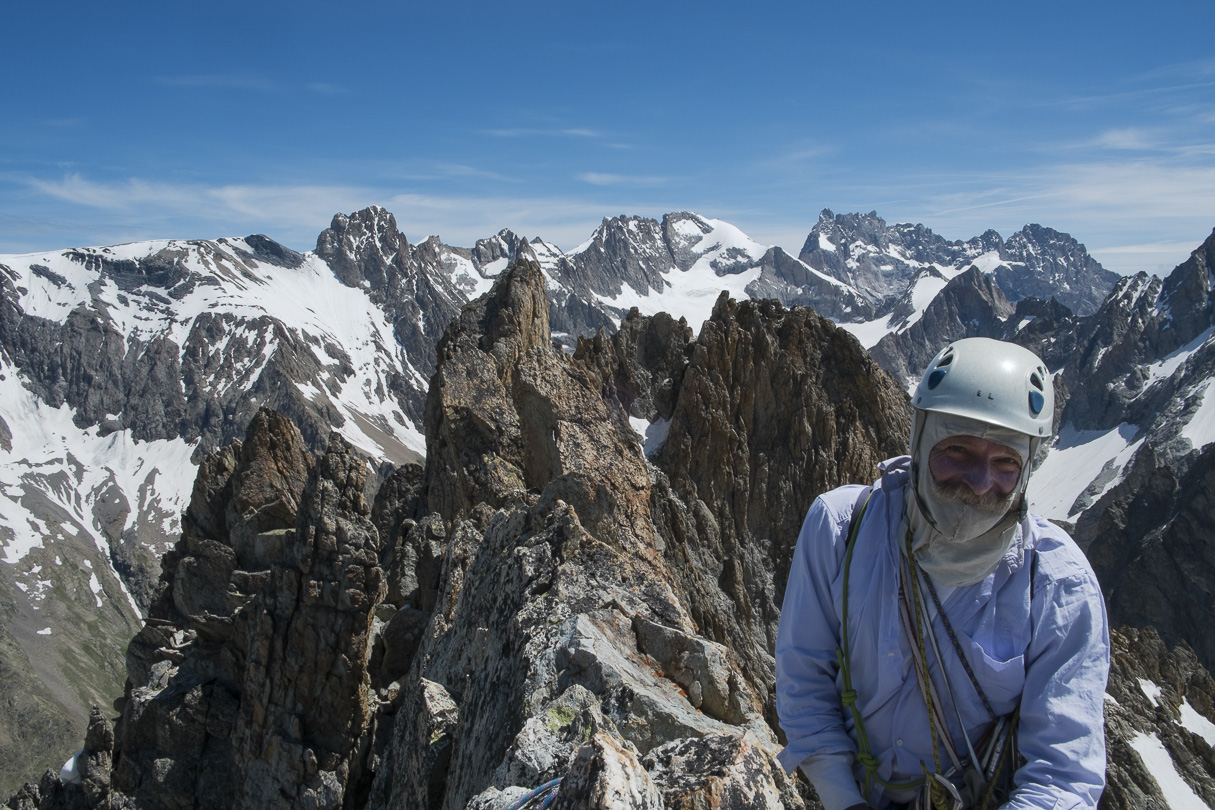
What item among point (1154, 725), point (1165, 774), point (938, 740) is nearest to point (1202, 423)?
point (1154, 725)

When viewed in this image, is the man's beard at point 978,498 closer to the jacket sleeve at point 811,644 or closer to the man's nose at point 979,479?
the man's nose at point 979,479

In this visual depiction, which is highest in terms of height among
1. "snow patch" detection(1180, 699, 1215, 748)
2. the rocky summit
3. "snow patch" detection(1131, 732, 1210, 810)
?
the rocky summit

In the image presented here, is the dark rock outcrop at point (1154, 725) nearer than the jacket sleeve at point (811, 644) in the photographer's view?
No

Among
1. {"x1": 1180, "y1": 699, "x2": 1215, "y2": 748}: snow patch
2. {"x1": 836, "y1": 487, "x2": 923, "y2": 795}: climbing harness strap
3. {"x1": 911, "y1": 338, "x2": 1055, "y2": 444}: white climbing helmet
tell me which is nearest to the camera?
{"x1": 911, "y1": 338, "x2": 1055, "y2": 444}: white climbing helmet

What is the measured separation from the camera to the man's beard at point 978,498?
167 inches

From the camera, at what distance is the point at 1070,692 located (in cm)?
409

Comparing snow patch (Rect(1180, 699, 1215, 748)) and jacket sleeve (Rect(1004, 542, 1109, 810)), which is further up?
jacket sleeve (Rect(1004, 542, 1109, 810))

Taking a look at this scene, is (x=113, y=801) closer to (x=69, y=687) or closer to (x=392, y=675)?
(x=392, y=675)

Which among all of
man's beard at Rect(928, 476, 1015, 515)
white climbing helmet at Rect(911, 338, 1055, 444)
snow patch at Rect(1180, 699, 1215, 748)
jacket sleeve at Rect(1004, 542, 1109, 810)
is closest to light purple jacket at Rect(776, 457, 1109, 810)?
jacket sleeve at Rect(1004, 542, 1109, 810)

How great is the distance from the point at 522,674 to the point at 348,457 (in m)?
16.1

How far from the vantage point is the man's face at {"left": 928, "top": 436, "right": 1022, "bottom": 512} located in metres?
4.26

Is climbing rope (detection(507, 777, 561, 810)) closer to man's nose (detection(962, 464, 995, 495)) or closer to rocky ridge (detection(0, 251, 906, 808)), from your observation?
rocky ridge (detection(0, 251, 906, 808))

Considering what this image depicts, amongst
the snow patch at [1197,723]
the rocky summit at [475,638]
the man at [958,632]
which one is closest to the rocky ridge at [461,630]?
the rocky summit at [475,638]

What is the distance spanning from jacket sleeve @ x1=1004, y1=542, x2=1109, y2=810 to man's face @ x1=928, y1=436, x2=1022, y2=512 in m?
0.53
